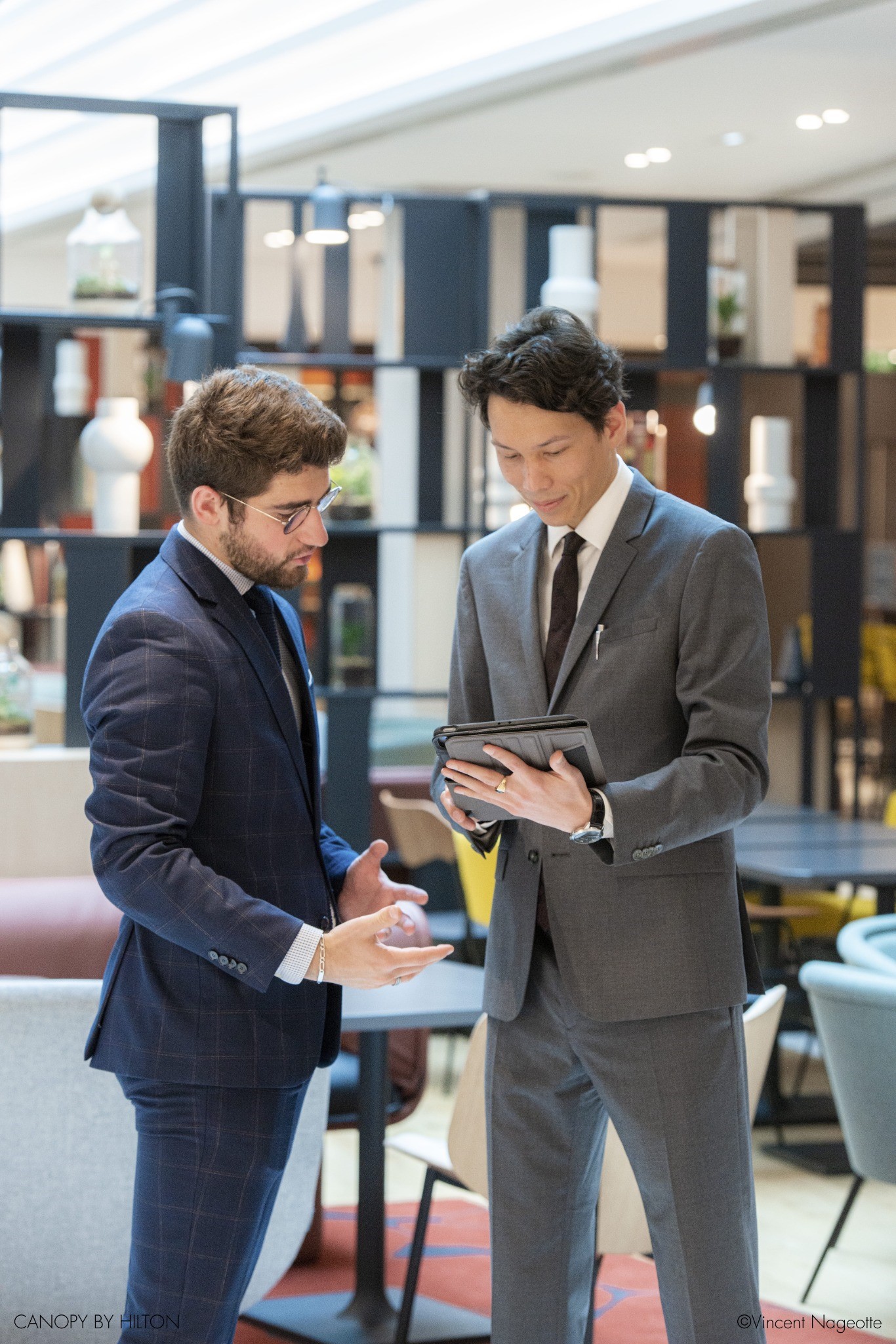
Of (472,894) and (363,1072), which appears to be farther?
(472,894)

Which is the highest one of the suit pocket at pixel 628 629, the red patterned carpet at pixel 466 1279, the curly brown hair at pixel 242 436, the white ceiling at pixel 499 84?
the white ceiling at pixel 499 84

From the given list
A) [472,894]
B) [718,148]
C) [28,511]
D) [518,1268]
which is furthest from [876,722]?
[518,1268]

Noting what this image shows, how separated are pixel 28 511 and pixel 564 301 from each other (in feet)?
8.92

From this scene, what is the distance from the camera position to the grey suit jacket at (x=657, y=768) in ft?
6.42

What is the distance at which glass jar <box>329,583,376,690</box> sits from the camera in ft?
20.6

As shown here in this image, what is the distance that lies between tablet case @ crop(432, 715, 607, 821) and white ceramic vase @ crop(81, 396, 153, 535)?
89.7 inches

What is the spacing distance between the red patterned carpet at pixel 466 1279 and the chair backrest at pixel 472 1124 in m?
0.68

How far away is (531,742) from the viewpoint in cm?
188

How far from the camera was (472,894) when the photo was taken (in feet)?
16.7

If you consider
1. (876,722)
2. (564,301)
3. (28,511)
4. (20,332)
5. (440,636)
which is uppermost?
(564,301)

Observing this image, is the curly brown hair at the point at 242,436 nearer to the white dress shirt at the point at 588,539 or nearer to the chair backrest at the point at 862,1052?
the white dress shirt at the point at 588,539

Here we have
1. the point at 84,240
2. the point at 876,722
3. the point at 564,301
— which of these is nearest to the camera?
the point at 84,240

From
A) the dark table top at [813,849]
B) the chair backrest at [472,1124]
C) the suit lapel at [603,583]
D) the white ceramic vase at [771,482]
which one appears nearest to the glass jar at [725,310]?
the white ceramic vase at [771,482]

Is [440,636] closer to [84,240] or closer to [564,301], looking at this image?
[564,301]
